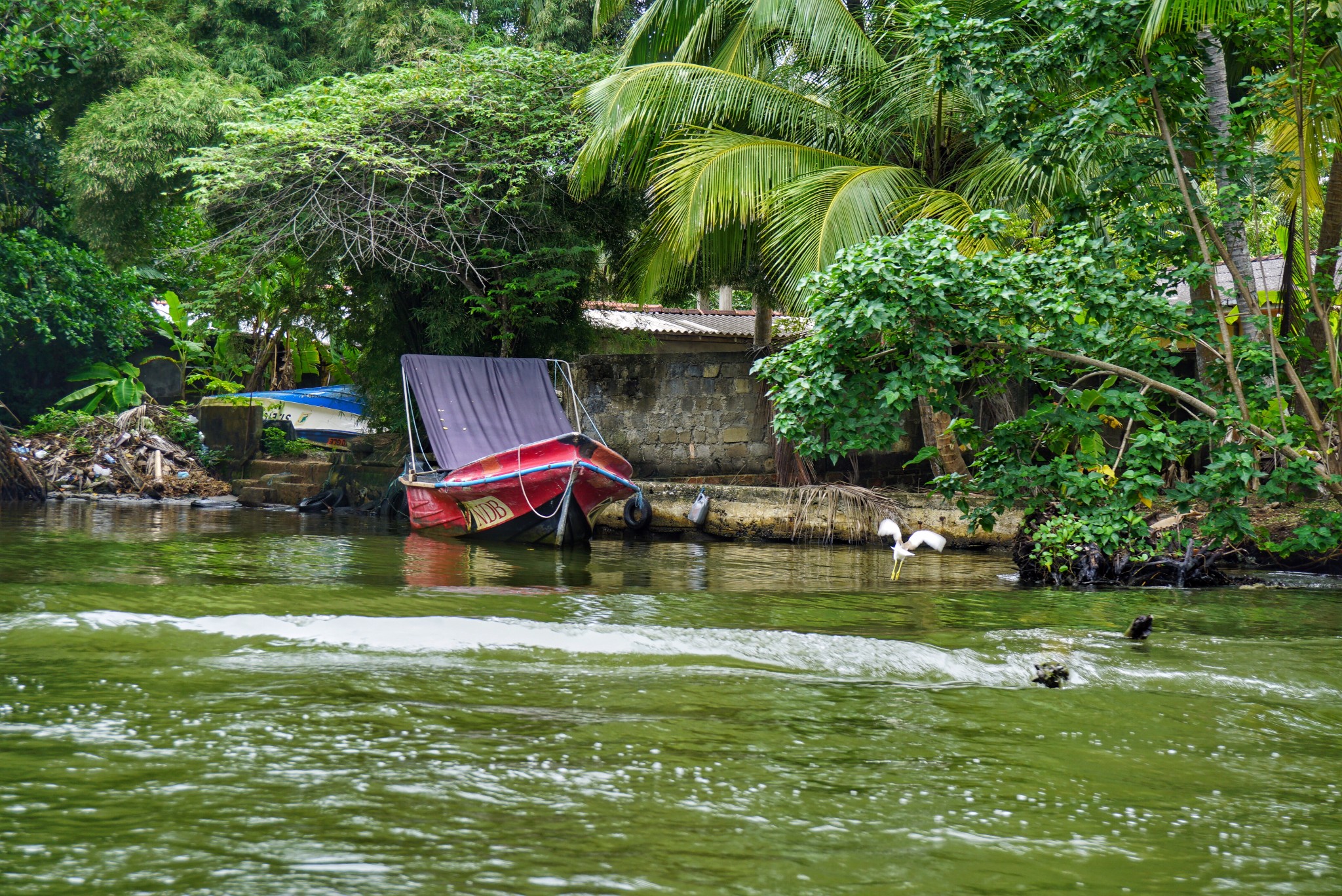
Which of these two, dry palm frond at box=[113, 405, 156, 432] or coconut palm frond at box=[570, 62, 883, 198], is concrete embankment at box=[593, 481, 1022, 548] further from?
dry palm frond at box=[113, 405, 156, 432]

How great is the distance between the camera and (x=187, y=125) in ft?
48.1

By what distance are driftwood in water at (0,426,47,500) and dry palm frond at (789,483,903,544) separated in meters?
10.2

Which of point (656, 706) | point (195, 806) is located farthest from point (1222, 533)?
point (195, 806)

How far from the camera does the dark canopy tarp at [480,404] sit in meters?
12.3

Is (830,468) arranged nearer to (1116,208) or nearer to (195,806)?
(1116,208)

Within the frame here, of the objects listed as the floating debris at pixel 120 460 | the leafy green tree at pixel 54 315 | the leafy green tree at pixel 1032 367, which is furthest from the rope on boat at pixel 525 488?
the leafy green tree at pixel 54 315

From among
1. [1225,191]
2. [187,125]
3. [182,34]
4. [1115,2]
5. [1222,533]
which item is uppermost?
[182,34]

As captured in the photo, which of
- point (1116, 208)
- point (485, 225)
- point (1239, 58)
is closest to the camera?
point (1116, 208)

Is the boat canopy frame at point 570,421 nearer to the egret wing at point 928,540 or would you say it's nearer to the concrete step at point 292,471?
the concrete step at point 292,471

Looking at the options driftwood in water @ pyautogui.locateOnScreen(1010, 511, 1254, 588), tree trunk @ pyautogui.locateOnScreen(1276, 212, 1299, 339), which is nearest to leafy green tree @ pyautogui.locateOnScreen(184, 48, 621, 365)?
driftwood in water @ pyautogui.locateOnScreen(1010, 511, 1254, 588)

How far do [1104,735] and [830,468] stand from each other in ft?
31.5

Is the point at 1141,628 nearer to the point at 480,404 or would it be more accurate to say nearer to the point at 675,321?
the point at 480,404

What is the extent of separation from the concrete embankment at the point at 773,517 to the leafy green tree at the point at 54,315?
30.9ft

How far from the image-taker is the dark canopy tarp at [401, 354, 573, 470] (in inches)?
483
